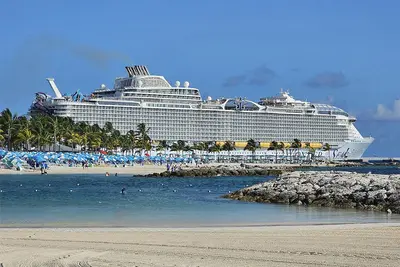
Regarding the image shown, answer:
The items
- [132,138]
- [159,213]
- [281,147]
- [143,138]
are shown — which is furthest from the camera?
[281,147]

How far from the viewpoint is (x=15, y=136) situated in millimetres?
87000

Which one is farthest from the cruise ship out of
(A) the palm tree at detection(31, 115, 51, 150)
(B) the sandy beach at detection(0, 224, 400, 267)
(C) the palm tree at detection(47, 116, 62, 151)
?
(B) the sandy beach at detection(0, 224, 400, 267)

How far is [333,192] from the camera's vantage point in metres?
28.7

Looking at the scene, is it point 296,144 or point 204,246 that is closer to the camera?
point 204,246

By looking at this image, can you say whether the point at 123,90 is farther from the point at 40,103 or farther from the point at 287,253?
the point at 287,253

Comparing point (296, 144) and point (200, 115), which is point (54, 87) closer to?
point (200, 115)

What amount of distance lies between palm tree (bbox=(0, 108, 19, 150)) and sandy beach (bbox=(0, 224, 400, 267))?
69.5 m

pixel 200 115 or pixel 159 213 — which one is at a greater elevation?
pixel 200 115

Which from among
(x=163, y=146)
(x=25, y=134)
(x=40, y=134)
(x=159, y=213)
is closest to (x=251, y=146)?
(x=163, y=146)

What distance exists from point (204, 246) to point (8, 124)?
74414 millimetres

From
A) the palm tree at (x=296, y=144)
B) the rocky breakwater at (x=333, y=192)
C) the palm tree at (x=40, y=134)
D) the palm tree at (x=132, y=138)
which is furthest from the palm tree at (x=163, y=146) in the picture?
the rocky breakwater at (x=333, y=192)

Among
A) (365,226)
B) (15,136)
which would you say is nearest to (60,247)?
(365,226)

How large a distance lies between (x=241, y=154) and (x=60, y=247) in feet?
359

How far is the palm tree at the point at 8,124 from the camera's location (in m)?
85.7
